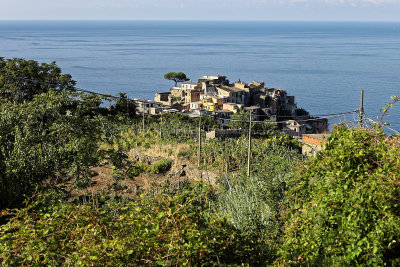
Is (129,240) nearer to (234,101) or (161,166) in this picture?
(161,166)

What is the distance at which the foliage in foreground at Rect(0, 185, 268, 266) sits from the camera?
3119 mm

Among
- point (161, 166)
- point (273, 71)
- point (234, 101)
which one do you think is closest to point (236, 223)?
point (161, 166)

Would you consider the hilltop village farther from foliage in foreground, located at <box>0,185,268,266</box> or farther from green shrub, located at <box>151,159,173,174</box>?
foliage in foreground, located at <box>0,185,268,266</box>

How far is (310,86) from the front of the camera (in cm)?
6475

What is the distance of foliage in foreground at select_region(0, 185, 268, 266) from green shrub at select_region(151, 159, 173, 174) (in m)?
10.3

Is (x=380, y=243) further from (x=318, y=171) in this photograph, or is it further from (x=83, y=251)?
(x=83, y=251)

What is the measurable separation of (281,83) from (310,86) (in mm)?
4386

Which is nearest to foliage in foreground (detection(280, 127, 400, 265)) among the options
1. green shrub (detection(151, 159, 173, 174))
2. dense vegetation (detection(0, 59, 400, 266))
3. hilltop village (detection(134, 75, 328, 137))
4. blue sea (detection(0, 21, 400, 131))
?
dense vegetation (detection(0, 59, 400, 266))

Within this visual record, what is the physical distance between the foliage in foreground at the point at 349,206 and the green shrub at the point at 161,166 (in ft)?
31.9

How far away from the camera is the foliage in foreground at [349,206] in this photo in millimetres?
3582

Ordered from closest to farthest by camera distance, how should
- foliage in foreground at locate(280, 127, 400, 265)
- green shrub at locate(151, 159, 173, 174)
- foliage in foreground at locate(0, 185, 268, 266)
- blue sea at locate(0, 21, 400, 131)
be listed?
foliage in foreground at locate(0, 185, 268, 266), foliage in foreground at locate(280, 127, 400, 265), green shrub at locate(151, 159, 173, 174), blue sea at locate(0, 21, 400, 131)

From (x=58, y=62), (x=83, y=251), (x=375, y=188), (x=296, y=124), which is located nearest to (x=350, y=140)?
(x=375, y=188)

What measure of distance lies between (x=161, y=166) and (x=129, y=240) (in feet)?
36.7

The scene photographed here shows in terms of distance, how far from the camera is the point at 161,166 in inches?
567
